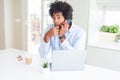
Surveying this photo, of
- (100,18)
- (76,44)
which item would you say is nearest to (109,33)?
(100,18)

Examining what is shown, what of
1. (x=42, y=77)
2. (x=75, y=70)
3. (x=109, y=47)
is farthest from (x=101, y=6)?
(x=42, y=77)

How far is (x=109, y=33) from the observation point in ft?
10.3

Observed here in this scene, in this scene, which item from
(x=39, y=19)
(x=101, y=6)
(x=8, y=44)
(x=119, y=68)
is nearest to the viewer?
(x=119, y=68)

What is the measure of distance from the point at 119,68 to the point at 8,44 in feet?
10.6

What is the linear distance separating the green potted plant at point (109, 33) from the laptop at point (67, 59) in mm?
1638

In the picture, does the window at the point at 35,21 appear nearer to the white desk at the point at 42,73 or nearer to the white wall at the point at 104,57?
the white wall at the point at 104,57

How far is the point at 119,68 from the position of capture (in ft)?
8.95

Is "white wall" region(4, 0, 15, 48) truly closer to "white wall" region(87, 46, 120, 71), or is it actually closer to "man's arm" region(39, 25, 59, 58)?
"white wall" region(87, 46, 120, 71)

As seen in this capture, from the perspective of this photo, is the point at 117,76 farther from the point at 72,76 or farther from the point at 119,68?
the point at 119,68

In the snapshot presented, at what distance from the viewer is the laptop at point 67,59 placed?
63.3 inches

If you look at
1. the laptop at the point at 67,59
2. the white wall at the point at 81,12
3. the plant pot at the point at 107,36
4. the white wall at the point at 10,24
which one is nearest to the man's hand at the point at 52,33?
the laptop at the point at 67,59

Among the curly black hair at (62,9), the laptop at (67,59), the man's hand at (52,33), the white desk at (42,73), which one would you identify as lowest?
the white desk at (42,73)

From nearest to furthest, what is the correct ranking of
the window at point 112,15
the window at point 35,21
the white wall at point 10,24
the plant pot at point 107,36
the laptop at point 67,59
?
the laptop at point 67,59, the plant pot at point 107,36, the window at point 112,15, the window at point 35,21, the white wall at point 10,24

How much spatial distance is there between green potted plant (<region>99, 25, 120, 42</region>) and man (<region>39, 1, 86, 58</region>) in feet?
4.60
